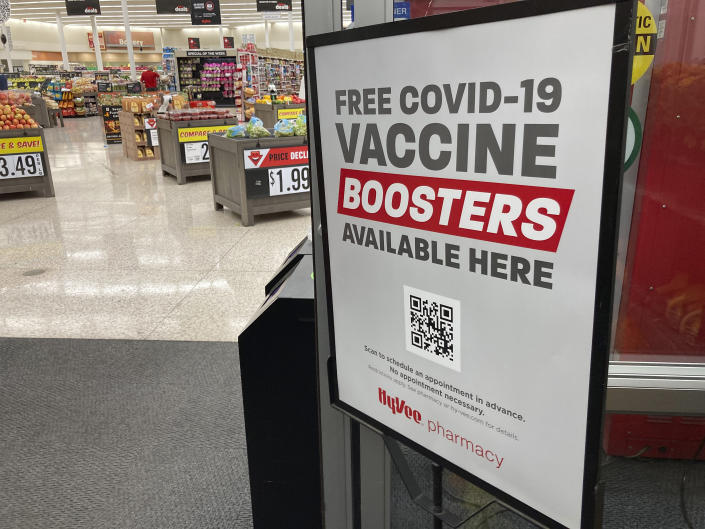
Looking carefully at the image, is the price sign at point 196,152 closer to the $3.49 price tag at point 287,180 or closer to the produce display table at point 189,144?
the produce display table at point 189,144

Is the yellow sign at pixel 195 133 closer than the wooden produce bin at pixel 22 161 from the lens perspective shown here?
No

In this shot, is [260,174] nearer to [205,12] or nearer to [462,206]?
[462,206]

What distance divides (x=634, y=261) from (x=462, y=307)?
4.41 ft

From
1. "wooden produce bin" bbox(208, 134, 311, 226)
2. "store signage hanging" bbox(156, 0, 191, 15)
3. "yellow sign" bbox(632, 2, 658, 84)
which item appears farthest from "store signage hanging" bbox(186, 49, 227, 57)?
"yellow sign" bbox(632, 2, 658, 84)

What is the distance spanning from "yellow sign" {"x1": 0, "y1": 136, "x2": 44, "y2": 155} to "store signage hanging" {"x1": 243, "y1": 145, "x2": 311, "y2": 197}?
315cm

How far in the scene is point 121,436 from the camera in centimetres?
241

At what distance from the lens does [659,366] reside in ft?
4.71

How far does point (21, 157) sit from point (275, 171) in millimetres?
3451

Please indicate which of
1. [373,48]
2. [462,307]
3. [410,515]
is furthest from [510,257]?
[410,515]

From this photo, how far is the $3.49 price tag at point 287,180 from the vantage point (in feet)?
18.6

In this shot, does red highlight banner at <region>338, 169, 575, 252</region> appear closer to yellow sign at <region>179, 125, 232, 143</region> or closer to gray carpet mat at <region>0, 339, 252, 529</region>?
gray carpet mat at <region>0, 339, 252, 529</region>

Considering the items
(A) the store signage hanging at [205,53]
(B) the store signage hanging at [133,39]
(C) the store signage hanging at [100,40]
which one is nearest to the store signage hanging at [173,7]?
(A) the store signage hanging at [205,53]

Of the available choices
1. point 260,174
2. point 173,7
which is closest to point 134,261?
point 260,174

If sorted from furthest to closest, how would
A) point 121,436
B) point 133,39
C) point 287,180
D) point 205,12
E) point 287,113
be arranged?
point 133,39, point 205,12, point 287,113, point 287,180, point 121,436
